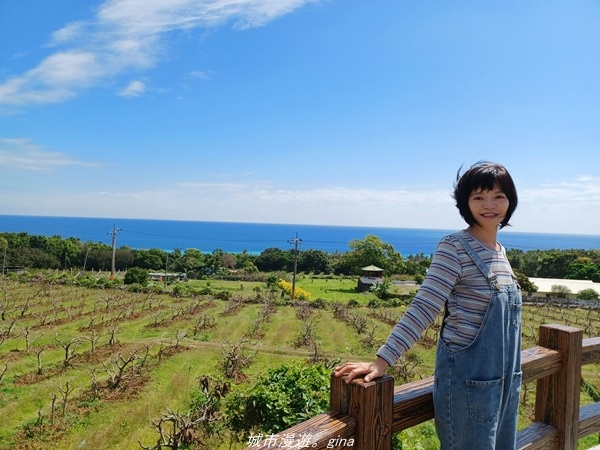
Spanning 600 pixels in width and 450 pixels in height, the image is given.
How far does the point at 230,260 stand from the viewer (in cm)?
5084

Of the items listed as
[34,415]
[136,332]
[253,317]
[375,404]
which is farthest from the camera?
[253,317]

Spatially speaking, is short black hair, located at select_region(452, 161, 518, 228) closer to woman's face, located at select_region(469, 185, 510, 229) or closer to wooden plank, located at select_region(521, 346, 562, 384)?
woman's face, located at select_region(469, 185, 510, 229)

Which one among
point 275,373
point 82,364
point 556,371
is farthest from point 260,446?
point 82,364

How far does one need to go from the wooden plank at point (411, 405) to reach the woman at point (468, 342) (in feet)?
0.22

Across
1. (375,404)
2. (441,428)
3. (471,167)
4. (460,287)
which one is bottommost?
(441,428)

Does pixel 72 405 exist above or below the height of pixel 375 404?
below

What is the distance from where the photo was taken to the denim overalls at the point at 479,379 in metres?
1.31

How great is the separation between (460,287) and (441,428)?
476 millimetres

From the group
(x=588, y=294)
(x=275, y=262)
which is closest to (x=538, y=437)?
(x=588, y=294)

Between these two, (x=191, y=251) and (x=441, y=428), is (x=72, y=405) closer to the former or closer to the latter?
(x=441, y=428)

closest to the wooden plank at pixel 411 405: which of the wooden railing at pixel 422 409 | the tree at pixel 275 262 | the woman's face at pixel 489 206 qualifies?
the wooden railing at pixel 422 409

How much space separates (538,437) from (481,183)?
1.30m

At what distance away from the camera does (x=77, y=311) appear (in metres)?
19.2

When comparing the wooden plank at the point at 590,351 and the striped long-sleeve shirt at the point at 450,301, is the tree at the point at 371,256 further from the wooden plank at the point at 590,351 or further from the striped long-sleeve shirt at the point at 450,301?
the striped long-sleeve shirt at the point at 450,301
